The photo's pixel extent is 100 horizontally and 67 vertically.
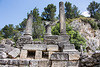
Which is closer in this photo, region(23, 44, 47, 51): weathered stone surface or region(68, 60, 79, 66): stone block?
region(68, 60, 79, 66): stone block

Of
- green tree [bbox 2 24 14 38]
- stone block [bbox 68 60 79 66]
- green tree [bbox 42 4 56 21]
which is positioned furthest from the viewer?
green tree [bbox 42 4 56 21]

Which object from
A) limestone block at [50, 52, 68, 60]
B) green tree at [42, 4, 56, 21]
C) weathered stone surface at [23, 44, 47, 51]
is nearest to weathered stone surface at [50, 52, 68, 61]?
limestone block at [50, 52, 68, 60]

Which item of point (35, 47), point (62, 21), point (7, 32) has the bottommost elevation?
point (35, 47)

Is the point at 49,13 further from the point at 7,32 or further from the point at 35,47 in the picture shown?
the point at 35,47

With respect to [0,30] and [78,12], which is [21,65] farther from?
[78,12]

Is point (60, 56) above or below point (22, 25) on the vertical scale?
below

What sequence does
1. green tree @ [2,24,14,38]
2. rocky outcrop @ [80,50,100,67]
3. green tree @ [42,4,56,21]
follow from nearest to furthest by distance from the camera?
1. rocky outcrop @ [80,50,100,67]
2. green tree @ [2,24,14,38]
3. green tree @ [42,4,56,21]

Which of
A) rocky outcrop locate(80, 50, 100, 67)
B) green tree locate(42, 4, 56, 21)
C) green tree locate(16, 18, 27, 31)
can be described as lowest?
rocky outcrop locate(80, 50, 100, 67)

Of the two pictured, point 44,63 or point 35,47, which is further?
Answer: point 35,47

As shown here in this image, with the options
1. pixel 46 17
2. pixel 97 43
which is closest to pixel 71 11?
pixel 46 17

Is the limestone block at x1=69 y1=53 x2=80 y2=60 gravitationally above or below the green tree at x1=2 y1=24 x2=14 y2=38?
below

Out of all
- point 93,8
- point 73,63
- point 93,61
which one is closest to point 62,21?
point 73,63

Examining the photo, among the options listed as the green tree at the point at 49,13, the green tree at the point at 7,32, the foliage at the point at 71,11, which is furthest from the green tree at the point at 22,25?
the foliage at the point at 71,11

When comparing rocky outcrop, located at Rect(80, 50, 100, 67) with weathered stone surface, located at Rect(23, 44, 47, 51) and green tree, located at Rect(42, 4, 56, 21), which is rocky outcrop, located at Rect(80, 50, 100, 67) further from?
green tree, located at Rect(42, 4, 56, 21)
